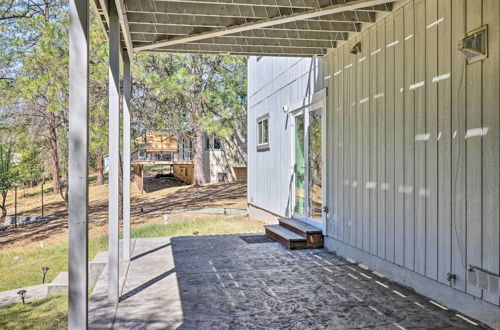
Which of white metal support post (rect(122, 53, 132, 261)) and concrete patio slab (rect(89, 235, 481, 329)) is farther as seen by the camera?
white metal support post (rect(122, 53, 132, 261))

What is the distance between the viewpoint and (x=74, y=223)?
2.22 m

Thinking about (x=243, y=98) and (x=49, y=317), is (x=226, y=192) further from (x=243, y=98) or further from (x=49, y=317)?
(x=49, y=317)

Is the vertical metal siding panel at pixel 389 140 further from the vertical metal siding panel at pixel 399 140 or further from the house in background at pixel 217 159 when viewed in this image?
the house in background at pixel 217 159

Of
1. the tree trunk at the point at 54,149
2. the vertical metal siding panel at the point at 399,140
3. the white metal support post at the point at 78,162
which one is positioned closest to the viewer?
the white metal support post at the point at 78,162

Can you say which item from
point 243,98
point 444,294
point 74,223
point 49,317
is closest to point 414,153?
point 444,294

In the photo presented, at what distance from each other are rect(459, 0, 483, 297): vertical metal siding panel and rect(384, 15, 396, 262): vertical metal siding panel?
1.17 meters

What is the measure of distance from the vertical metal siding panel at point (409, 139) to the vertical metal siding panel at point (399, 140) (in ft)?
0.19

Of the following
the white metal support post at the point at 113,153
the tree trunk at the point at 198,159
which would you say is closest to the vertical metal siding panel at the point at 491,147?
the white metal support post at the point at 113,153

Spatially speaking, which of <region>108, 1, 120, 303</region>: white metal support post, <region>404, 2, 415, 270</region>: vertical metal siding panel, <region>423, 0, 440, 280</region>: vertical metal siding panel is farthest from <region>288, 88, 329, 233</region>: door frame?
<region>108, 1, 120, 303</region>: white metal support post

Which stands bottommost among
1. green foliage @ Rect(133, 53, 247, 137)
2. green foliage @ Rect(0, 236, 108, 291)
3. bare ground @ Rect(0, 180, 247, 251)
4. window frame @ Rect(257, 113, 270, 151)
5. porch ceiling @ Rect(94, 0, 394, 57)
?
green foliage @ Rect(0, 236, 108, 291)

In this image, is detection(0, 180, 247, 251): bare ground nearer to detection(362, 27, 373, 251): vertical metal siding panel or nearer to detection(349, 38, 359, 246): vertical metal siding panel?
detection(349, 38, 359, 246): vertical metal siding panel

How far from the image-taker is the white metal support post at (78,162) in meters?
2.21

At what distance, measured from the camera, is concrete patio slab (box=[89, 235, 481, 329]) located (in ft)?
11.1

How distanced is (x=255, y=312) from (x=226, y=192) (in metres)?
13.5
